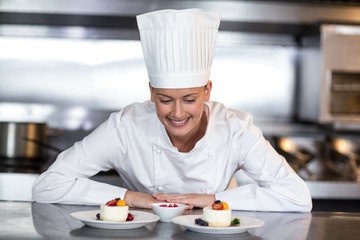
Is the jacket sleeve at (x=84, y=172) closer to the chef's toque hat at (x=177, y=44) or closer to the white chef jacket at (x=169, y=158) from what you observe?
the white chef jacket at (x=169, y=158)

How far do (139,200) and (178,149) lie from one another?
0.36 meters

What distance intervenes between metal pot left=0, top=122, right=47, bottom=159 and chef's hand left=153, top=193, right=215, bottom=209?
2073 millimetres

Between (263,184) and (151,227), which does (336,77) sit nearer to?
(263,184)

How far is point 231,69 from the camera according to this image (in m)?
5.83

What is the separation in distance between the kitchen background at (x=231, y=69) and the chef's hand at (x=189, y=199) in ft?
7.23

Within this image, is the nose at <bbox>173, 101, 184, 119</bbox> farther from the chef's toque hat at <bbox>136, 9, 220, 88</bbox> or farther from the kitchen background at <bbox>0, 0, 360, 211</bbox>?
the kitchen background at <bbox>0, 0, 360, 211</bbox>

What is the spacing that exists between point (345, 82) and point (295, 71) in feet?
1.80

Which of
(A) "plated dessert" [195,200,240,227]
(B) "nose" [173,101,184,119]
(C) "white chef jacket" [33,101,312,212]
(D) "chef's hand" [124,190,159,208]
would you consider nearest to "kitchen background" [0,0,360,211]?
(C) "white chef jacket" [33,101,312,212]

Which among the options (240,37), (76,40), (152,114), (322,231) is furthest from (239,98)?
(322,231)

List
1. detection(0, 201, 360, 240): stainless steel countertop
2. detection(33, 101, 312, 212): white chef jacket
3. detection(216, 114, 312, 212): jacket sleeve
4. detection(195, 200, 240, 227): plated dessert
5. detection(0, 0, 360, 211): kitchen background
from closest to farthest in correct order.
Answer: detection(0, 201, 360, 240): stainless steel countertop → detection(195, 200, 240, 227): plated dessert → detection(216, 114, 312, 212): jacket sleeve → detection(33, 101, 312, 212): white chef jacket → detection(0, 0, 360, 211): kitchen background

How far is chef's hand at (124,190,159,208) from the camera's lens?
2.81 meters

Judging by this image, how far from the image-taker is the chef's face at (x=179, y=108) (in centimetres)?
280

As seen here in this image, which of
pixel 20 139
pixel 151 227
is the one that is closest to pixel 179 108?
pixel 151 227

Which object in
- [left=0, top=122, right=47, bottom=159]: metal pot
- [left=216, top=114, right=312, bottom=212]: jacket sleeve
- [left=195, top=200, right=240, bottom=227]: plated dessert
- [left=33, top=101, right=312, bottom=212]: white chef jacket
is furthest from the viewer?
[left=0, top=122, right=47, bottom=159]: metal pot
